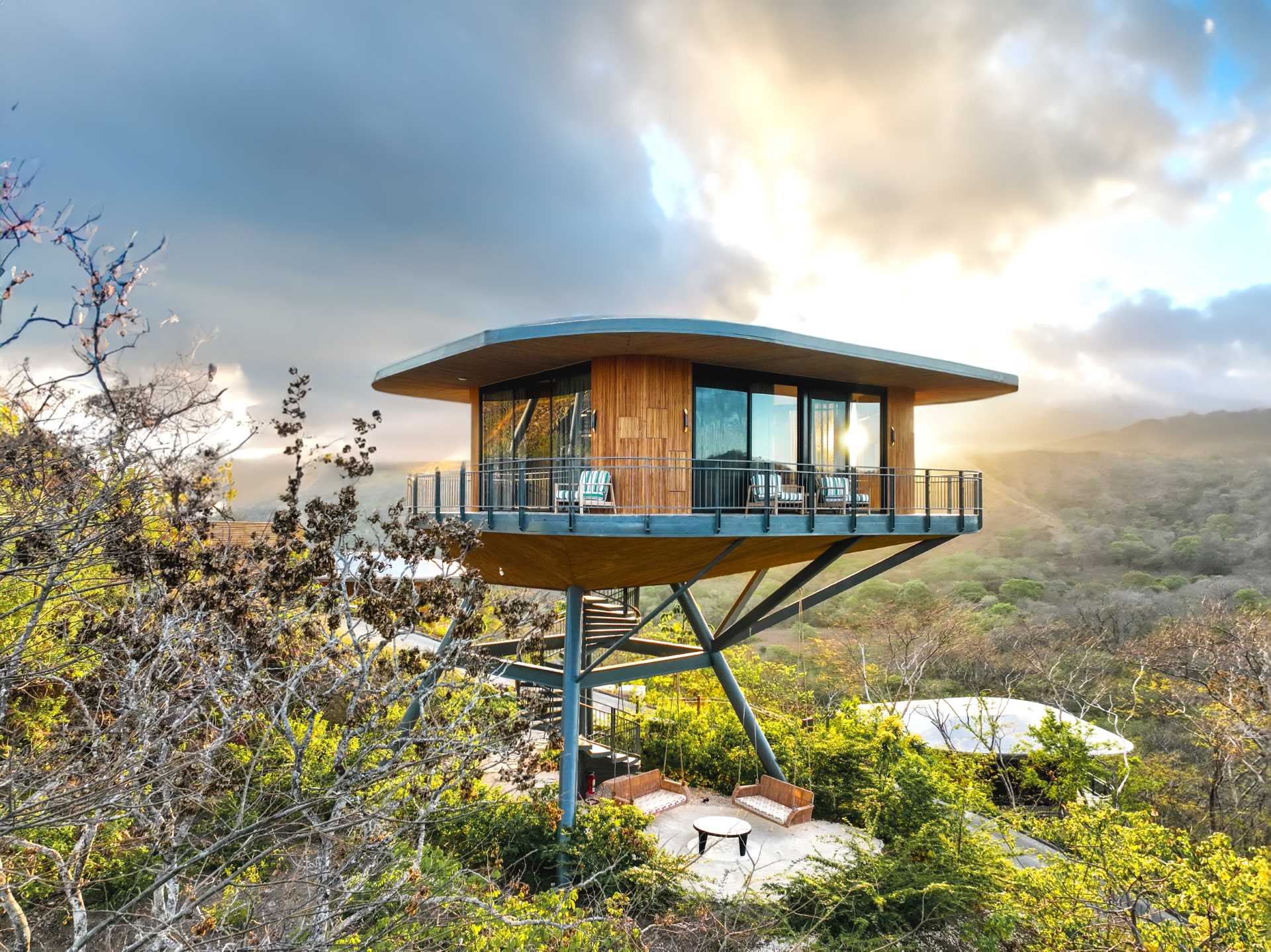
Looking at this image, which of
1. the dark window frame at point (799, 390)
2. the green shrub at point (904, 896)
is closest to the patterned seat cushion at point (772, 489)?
the dark window frame at point (799, 390)

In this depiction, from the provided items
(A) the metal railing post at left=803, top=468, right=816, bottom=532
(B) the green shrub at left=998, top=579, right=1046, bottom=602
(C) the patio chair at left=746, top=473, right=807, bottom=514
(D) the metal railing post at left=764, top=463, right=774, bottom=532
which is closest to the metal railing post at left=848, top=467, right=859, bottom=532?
(A) the metal railing post at left=803, top=468, right=816, bottom=532

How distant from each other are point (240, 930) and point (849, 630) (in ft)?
141

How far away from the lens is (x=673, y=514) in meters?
11.3

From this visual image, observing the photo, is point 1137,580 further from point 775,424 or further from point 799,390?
point 775,424

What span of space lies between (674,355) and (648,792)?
9073 millimetres

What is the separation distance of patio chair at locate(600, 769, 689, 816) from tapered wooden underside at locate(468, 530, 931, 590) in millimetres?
4350

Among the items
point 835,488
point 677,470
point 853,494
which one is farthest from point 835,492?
point 677,470

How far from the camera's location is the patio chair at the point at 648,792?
46.7 feet

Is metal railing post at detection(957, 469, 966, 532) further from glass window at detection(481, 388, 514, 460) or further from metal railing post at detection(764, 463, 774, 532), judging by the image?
glass window at detection(481, 388, 514, 460)

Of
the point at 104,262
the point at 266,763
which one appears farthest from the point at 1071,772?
the point at 104,262

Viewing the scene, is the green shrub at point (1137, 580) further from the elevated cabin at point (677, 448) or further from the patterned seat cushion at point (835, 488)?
the patterned seat cushion at point (835, 488)

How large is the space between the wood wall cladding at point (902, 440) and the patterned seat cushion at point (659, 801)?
7.48 meters

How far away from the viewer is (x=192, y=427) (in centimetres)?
778

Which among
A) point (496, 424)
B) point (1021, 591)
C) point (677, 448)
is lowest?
point (1021, 591)
